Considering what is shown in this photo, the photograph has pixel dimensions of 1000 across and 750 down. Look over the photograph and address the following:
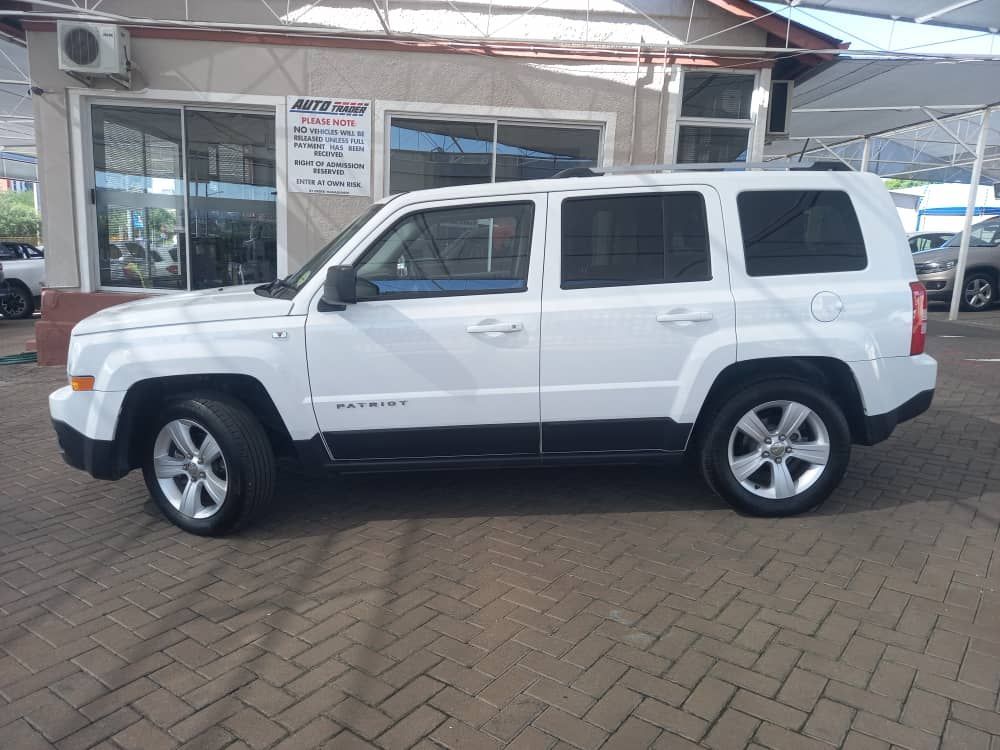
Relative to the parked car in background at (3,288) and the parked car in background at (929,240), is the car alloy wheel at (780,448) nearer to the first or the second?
the parked car in background at (3,288)

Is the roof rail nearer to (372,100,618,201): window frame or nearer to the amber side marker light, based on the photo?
the amber side marker light

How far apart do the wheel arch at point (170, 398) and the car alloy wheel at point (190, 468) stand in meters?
0.14

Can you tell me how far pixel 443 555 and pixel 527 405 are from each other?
3.02 ft

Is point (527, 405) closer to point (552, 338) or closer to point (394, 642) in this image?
point (552, 338)

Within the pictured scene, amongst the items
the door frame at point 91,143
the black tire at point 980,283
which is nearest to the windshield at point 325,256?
the door frame at point 91,143

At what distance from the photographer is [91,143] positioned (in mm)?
9203

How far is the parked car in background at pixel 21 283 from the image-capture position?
14195mm

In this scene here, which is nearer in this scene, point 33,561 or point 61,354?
point 33,561

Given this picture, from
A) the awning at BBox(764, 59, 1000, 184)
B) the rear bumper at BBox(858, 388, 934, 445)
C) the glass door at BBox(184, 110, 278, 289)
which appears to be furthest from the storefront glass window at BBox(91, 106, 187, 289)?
the rear bumper at BBox(858, 388, 934, 445)

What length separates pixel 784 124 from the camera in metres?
9.55

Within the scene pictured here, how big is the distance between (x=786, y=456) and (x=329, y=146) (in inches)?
264

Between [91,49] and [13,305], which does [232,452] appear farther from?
[13,305]

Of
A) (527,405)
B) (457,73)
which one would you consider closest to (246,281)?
(457,73)

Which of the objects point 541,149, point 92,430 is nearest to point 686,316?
point 92,430
